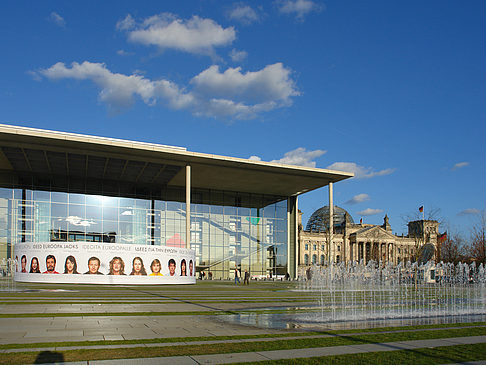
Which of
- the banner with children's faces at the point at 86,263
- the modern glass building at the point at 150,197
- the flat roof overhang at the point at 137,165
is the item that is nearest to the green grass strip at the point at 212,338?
the banner with children's faces at the point at 86,263

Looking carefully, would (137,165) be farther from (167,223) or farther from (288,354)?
(288,354)

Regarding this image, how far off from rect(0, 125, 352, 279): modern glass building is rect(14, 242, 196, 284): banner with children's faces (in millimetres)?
8906

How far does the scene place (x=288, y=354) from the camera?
322 inches

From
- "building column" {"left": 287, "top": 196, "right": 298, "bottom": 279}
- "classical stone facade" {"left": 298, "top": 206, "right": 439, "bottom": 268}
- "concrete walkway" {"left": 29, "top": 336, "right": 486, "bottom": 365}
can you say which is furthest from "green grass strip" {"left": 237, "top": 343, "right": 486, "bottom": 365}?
"classical stone facade" {"left": 298, "top": 206, "right": 439, "bottom": 268}

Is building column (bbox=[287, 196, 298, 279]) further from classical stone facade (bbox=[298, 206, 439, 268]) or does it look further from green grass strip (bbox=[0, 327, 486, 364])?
green grass strip (bbox=[0, 327, 486, 364])

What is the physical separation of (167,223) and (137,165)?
11402 millimetres

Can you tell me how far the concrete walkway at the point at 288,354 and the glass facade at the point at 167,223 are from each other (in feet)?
146

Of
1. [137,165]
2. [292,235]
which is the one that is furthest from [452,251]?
[137,165]

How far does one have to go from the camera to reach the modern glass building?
149 ft

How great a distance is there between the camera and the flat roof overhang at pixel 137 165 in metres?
41.8

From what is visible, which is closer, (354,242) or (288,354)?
(288,354)

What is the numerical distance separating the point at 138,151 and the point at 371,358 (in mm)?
38371

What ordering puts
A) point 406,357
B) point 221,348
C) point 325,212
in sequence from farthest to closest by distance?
point 325,212 < point 221,348 < point 406,357

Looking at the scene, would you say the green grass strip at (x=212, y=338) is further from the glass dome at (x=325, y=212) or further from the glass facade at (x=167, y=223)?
the glass dome at (x=325, y=212)
